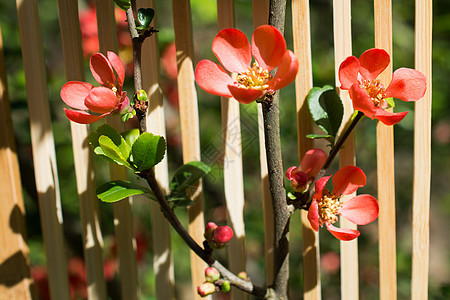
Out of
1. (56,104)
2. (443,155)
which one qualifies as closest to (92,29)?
(56,104)

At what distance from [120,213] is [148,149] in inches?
12.3

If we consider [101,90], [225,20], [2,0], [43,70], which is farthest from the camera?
[2,0]

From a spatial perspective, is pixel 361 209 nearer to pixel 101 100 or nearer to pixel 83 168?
pixel 101 100

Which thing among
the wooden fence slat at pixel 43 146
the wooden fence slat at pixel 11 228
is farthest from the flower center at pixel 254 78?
the wooden fence slat at pixel 11 228

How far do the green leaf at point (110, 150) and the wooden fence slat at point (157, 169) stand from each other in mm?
195

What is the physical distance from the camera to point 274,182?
79 centimetres

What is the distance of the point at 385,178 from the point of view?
2.94 feet

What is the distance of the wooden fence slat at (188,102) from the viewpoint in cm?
90

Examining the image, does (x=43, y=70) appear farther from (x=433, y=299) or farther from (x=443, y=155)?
(x=443, y=155)

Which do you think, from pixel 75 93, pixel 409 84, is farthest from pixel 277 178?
pixel 75 93

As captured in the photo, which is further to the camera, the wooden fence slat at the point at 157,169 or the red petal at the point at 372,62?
the wooden fence slat at the point at 157,169

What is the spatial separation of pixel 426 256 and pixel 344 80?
44cm

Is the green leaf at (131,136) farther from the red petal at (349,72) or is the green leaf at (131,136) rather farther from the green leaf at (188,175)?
the red petal at (349,72)

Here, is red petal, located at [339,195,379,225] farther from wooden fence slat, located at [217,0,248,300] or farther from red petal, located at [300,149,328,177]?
wooden fence slat, located at [217,0,248,300]
